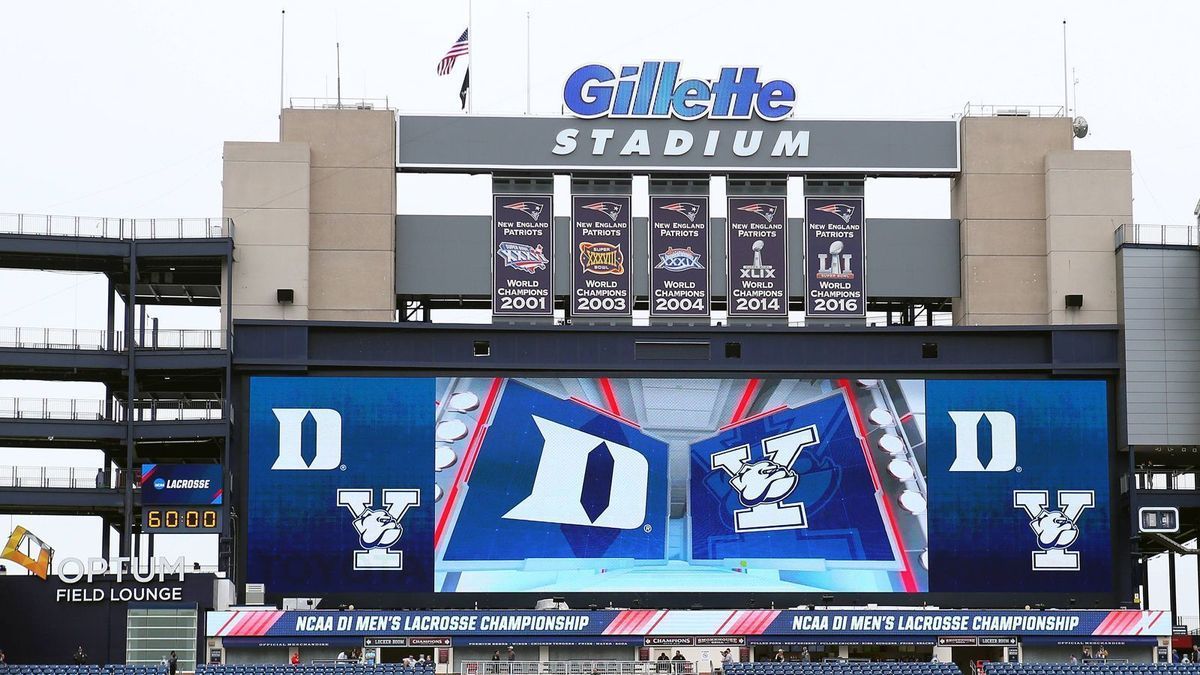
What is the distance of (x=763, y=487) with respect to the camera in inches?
3521

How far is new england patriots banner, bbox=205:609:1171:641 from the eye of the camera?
86.3m

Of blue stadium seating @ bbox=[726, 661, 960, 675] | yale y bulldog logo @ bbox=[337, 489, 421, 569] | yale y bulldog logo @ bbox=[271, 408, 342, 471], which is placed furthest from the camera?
yale y bulldog logo @ bbox=[271, 408, 342, 471]

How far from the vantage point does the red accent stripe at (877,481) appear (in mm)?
89312

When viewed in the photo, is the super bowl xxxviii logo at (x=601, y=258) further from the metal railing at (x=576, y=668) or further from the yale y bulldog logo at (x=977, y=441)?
the metal railing at (x=576, y=668)

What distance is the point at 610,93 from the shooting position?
307 feet

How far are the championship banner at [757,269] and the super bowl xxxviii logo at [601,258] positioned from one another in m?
4.43

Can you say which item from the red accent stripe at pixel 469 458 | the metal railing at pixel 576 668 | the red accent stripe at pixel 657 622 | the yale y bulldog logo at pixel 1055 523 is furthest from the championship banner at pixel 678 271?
the yale y bulldog logo at pixel 1055 523

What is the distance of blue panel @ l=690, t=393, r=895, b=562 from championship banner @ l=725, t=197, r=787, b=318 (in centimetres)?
472

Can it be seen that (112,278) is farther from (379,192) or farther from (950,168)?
(950,168)

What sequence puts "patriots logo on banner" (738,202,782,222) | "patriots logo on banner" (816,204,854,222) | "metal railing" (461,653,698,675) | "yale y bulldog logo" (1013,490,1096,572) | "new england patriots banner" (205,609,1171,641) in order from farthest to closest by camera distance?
"patriots logo on banner" (816,204,854,222)
"patriots logo on banner" (738,202,782,222)
"yale y bulldog logo" (1013,490,1096,572)
"new england patriots banner" (205,609,1171,641)
"metal railing" (461,653,698,675)

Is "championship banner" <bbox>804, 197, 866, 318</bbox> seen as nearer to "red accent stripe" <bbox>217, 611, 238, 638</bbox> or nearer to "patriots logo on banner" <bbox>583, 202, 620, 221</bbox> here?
"patriots logo on banner" <bbox>583, 202, 620, 221</bbox>

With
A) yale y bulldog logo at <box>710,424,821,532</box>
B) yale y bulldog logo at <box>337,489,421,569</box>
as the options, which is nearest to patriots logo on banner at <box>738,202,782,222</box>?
yale y bulldog logo at <box>710,424,821,532</box>

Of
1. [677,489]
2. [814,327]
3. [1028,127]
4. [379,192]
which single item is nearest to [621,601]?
[677,489]

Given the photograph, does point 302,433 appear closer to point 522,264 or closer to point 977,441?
point 522,264
